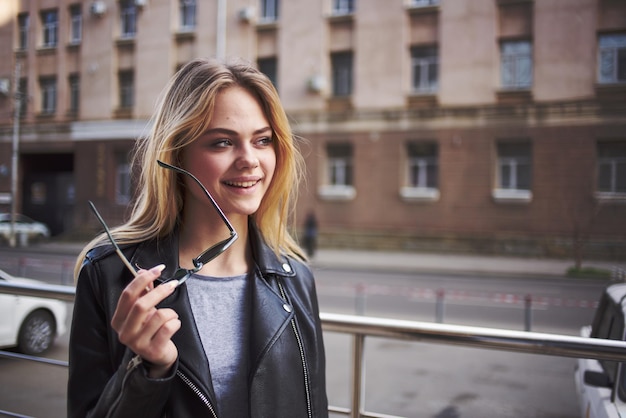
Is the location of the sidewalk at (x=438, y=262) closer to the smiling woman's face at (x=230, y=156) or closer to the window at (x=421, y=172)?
the window at (x=421, y=172)

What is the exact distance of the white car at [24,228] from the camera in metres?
1.92

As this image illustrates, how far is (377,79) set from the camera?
71.2 inches

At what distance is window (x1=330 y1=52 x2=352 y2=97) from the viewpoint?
70.1 inches

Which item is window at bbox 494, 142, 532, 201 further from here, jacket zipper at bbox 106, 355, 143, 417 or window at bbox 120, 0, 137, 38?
→ window at bbox 120, 0, 137, 38

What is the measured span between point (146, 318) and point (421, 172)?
4.29ft

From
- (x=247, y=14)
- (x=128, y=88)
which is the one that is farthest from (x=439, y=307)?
(x=128, y=88)

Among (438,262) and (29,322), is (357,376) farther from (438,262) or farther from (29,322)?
(29,322)

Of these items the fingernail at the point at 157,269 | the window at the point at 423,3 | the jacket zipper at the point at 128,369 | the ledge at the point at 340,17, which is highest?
the window at the point at 423,3

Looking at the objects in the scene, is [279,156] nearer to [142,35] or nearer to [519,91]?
[519,91]

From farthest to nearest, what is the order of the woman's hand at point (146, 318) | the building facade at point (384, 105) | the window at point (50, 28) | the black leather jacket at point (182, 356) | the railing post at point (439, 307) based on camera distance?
the railing post at point (439, 307), the window at point (50, 28), the building facade at point (384, 105), the black leather jacket at point (182, 356), the woman's hand at point (146, 318)

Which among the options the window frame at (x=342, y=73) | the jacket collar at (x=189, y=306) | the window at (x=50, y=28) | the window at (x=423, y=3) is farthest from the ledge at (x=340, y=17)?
the window at (x=50, y=28)

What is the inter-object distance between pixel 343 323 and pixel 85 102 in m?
1.34

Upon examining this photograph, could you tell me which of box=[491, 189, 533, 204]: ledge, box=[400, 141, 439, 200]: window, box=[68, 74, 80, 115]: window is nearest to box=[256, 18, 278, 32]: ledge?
box=[400, 141, 439, 200]: window

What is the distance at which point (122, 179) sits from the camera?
5.96 ft
